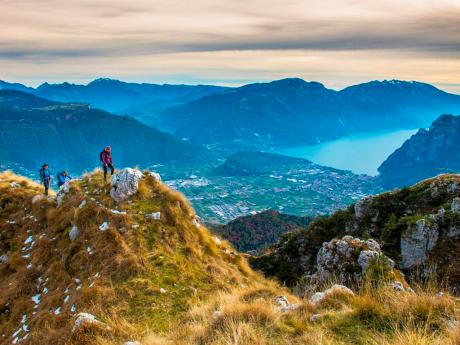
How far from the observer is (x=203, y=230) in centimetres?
2169

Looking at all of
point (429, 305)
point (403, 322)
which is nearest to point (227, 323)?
point (403, 322)

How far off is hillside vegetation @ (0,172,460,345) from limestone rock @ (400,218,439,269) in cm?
871

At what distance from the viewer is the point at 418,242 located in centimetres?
2266

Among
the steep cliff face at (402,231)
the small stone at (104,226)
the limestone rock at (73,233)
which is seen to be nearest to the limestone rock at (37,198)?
the limestone rock at (73,233)

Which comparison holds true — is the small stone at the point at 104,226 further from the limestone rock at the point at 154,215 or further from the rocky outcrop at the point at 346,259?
the rocky outcrop at the point at 346,259

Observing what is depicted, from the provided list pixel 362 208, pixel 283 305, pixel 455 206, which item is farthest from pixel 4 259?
pixel 455 206

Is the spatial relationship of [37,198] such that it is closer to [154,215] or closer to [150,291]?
[154,215]

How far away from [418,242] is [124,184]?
61.6ft

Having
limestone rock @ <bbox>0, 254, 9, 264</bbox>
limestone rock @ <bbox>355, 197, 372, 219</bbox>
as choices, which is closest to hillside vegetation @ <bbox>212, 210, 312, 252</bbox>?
limestone rock @ <bbox>355, 197, 372, 219</bbox>

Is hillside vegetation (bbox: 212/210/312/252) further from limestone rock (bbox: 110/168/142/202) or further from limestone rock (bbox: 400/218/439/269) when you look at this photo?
limestone rock (bbox: 110/168/142/202)

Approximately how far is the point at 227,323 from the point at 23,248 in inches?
638

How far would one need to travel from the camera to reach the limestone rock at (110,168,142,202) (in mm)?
21000

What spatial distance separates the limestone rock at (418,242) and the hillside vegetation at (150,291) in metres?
8.71

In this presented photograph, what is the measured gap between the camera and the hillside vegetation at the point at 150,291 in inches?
323
